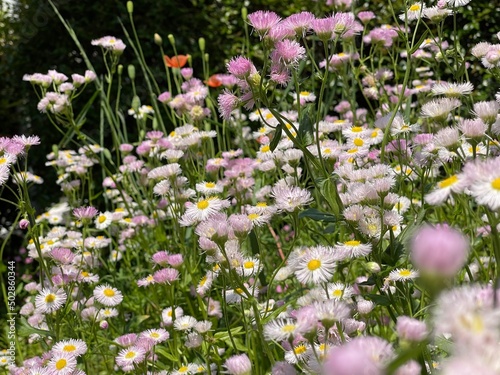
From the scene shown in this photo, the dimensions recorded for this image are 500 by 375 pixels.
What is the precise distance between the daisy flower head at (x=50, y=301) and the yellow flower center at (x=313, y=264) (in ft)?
2.07

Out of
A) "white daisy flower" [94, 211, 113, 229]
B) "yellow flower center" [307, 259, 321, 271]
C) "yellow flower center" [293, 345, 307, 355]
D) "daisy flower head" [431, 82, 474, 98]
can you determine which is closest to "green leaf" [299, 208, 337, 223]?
"yellow flower center" [307, 259, 321, 271]

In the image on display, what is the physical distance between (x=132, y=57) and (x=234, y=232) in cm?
283

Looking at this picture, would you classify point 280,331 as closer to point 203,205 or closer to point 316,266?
point 316,266

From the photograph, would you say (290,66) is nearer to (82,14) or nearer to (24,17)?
(82,14)

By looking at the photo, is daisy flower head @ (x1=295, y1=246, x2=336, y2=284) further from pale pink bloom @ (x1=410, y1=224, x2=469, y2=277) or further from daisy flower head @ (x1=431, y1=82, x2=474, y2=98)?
pale pink bloom @ (x1=410, y1=224, x2=469, y2=277)

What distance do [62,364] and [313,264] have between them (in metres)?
0.51

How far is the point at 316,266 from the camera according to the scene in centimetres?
91

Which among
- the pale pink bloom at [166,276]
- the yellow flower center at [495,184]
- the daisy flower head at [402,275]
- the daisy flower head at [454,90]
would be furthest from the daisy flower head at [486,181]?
the pale pink bloom at [166,276]

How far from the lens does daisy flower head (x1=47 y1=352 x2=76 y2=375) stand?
3.45 ft

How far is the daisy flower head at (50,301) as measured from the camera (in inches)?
50.6

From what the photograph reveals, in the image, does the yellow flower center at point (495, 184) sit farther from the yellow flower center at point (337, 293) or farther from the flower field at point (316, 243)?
the yellow flower center at point (337, 293)

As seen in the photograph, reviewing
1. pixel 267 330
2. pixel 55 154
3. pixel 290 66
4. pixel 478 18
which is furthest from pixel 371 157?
pixel 478 18

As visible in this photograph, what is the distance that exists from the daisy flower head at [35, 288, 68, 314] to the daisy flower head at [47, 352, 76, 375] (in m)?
0.18

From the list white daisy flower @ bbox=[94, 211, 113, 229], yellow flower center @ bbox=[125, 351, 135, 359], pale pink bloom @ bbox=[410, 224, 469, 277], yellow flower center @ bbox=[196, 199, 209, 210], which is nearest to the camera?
pale pink bloom @ bbox=[410, 224, 469, 277]
